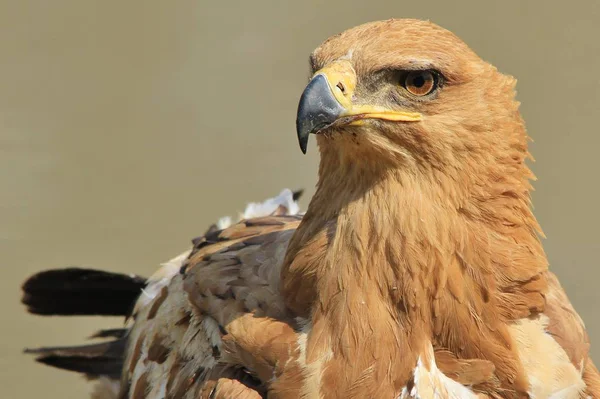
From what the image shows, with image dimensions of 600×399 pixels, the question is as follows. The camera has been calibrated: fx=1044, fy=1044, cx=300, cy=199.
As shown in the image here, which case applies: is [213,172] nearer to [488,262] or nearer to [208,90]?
[208,90]

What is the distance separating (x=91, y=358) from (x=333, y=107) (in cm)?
236

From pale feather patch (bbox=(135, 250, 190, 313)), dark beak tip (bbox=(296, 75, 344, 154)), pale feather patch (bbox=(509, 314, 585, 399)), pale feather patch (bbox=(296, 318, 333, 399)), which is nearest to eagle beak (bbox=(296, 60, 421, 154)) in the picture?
dark beak tip (bbox=(296, 75, 344, 154))

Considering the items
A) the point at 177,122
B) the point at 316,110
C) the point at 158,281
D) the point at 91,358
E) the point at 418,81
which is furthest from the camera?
the point at 177,122

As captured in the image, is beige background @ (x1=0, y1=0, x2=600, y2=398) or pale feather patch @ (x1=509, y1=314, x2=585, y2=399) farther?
beige background @ (x1=0, y1=0, x2=600, y2=398)

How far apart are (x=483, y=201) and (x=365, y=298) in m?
0.50

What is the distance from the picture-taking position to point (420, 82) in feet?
10.7

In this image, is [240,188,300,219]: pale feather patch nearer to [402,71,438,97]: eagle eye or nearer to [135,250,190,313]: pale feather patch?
[135,250,190,313]: pale feather patch

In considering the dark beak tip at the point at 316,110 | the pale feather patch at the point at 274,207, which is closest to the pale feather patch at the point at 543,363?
the dark beak tip at the point at 316,110

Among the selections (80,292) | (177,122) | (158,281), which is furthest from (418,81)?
(177,122)

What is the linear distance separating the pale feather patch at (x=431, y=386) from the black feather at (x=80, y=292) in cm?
204

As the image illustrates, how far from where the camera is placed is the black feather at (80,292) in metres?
4.96

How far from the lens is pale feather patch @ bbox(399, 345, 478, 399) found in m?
3.32

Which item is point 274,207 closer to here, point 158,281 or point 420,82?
point 158,281

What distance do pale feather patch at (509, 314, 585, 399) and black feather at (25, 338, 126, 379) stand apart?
7.00 feet
